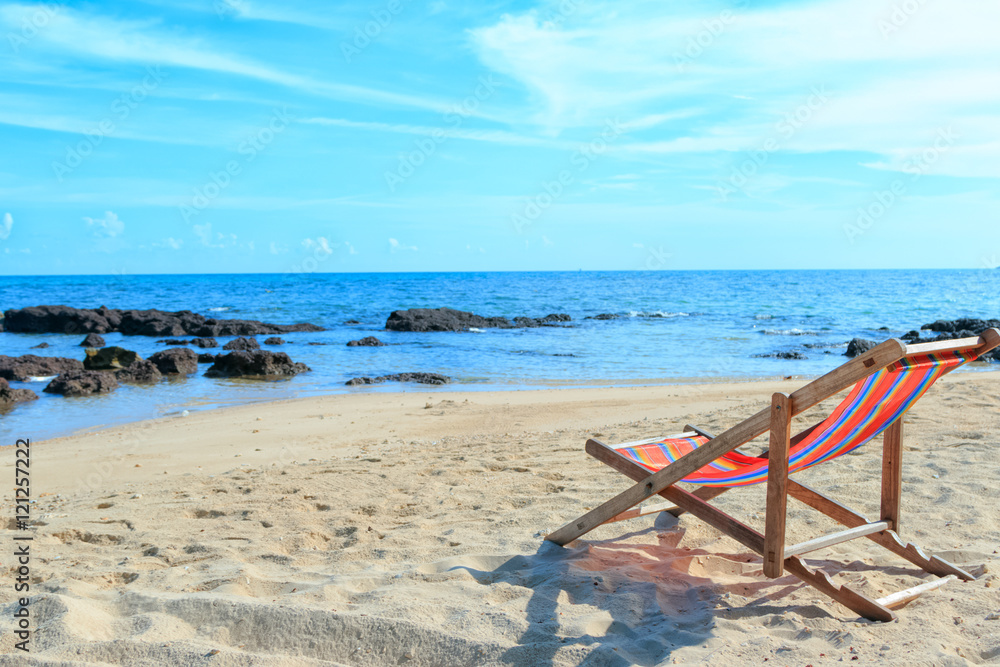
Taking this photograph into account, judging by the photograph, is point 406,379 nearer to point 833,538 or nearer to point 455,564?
point 455,564

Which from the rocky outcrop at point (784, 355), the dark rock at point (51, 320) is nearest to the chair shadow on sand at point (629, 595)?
the rocky outcrop at point (784, 355)

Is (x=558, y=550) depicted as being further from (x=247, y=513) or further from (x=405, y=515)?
(x=247, y=513)

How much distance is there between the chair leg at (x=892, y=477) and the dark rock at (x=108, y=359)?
14088 mm

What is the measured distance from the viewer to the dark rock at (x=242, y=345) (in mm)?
18406

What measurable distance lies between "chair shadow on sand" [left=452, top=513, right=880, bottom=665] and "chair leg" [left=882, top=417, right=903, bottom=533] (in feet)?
0.87

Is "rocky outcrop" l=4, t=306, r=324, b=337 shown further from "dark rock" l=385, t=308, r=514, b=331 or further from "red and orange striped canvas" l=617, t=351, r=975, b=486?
"red and orange striped canvas" l=617, t=351, r=975, b=486

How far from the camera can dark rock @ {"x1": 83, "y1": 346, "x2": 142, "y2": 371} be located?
13703 millimetres

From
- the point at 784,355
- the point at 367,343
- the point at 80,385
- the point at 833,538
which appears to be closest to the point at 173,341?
the point at 367,343

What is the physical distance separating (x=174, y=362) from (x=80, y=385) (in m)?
2.49

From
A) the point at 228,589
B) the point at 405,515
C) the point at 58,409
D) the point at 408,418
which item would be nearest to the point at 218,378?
the point at 58,409

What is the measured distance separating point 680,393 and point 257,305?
111 ft

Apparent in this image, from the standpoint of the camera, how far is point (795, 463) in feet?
9.16

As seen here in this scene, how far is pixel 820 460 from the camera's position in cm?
287

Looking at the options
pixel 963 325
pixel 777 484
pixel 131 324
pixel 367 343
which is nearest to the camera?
pixel 777 484
